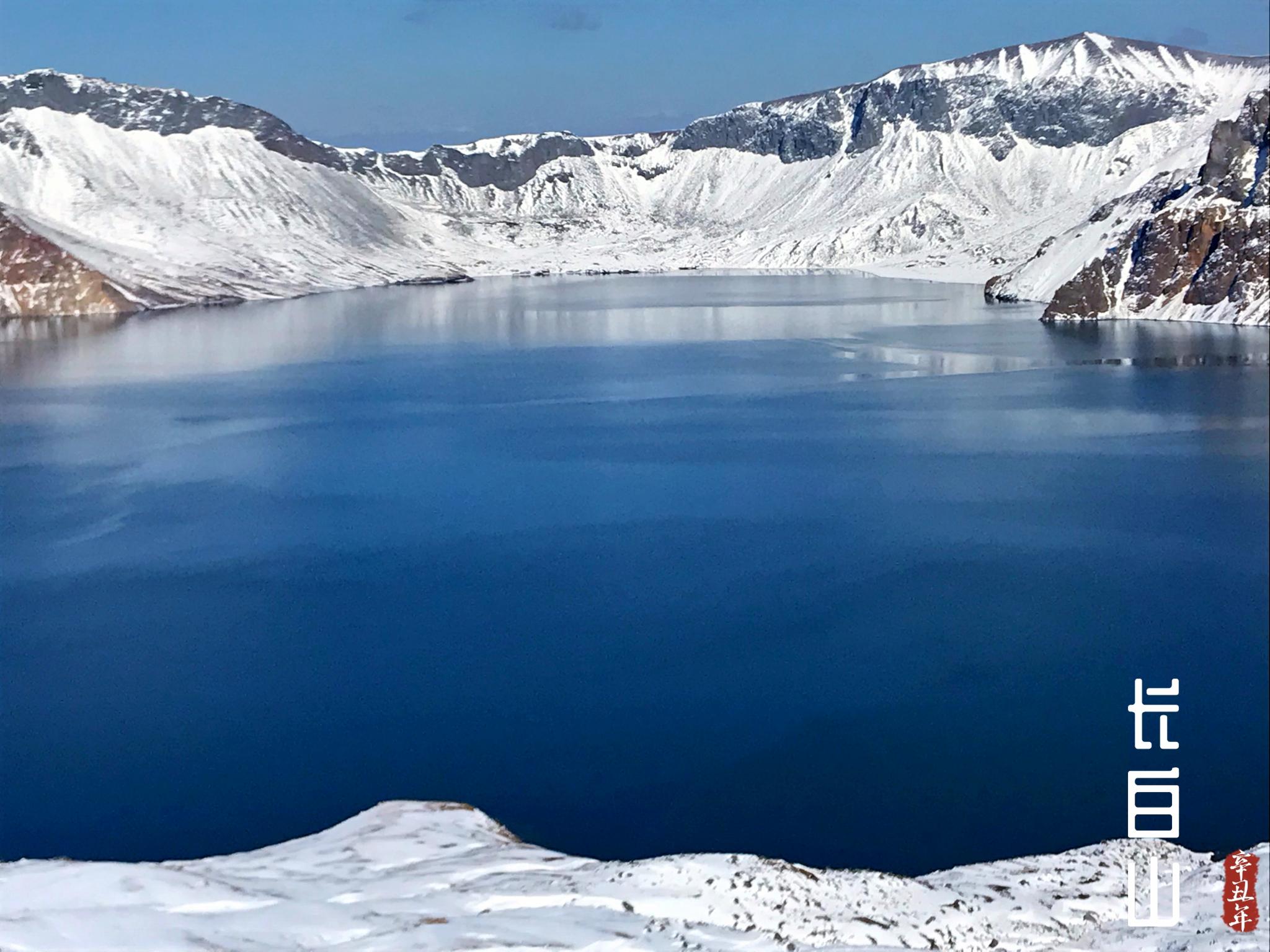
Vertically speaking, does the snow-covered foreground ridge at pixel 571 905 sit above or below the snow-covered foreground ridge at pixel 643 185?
below

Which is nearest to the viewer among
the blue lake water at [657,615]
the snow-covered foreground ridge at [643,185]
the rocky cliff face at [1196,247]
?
the blue lake water at [657,615]

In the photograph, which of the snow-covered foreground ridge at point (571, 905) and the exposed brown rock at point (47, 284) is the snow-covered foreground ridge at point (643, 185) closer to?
the exposed brown rock at point (47, 284)

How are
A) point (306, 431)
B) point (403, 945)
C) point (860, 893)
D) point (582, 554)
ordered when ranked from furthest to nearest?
point (306, 431)
point (582, 554)
point (860, 893)
point (403, 945)

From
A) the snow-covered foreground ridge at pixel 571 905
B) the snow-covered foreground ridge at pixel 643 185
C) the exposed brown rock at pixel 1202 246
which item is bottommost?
the snow-covered foreground ridge at pixel 571 905

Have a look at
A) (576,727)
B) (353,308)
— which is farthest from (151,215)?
(576,727)

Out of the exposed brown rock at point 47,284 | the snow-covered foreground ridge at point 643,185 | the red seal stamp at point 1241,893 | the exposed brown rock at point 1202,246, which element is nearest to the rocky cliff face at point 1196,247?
the exposed brown rock at point 1202,246

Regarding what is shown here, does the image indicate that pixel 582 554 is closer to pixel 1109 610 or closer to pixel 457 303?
pixel 1109 610
